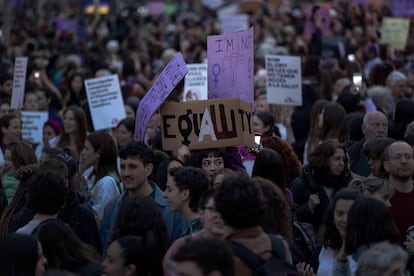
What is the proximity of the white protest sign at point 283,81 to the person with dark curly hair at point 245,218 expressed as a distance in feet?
25.1

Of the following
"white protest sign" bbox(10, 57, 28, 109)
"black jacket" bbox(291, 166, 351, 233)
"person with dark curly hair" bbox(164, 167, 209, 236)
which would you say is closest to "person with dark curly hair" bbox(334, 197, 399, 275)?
"person with dark curly hair" bbox(164, 167, 209, 236)

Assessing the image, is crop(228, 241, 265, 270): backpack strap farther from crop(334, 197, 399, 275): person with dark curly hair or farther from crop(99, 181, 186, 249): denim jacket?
crop(99, 181, 186, 249): denim jacket

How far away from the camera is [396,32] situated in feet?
68.8

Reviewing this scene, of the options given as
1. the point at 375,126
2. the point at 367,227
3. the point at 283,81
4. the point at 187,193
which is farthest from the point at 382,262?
the point at 283,81

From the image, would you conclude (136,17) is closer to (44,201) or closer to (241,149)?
(241,149)

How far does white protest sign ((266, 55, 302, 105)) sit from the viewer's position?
13.8 metres

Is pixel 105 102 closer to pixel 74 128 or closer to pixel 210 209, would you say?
pixel 74 128

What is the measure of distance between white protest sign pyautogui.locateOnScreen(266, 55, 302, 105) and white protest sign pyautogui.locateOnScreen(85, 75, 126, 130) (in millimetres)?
1712

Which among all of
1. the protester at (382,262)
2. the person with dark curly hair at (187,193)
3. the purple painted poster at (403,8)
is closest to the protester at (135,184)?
the person with dark curly hair at (187,193)

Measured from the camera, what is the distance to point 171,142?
890 centimetres

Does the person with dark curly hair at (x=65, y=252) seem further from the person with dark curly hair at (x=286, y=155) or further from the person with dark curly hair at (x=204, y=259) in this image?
the person with dark curly hair at (x=286, y=155)

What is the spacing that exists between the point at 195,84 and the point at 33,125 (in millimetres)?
1862

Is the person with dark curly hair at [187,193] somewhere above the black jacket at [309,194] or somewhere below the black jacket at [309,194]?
above

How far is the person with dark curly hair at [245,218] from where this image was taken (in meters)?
5.90
